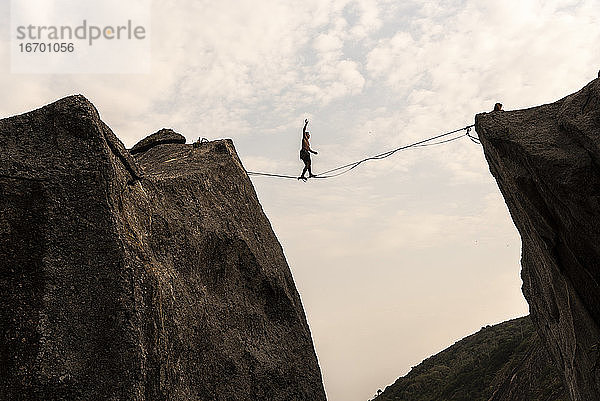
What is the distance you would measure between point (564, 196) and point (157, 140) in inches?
434

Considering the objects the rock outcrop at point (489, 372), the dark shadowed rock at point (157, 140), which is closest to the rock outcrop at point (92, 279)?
the dark shadowed rock at point (157, 140)

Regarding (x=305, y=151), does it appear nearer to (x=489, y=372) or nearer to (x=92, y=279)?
(x=92, y=279)

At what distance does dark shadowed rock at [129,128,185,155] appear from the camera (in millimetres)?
16422

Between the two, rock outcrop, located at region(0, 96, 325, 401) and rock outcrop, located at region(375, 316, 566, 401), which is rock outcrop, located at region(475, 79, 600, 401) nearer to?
rock outcrop, located at region(0, 96, 325, 401)

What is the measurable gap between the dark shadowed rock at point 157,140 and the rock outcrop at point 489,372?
29901mm

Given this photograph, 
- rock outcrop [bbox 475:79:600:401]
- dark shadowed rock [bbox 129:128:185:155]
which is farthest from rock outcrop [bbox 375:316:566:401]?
dark shadowed rock [bbox 129:128:185:155]

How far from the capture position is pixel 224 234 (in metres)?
12.2

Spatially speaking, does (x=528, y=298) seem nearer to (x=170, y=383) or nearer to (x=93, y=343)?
(x=170, y=383)

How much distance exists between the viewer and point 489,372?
177 feet

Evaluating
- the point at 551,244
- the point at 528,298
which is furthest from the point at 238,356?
the point at 528,298

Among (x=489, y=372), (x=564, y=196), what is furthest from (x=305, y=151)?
(x=489, y=372)

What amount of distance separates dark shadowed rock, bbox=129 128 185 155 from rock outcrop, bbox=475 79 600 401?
339 inches

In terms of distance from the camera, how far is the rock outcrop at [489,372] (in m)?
43.5

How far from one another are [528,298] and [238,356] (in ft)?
44.5
